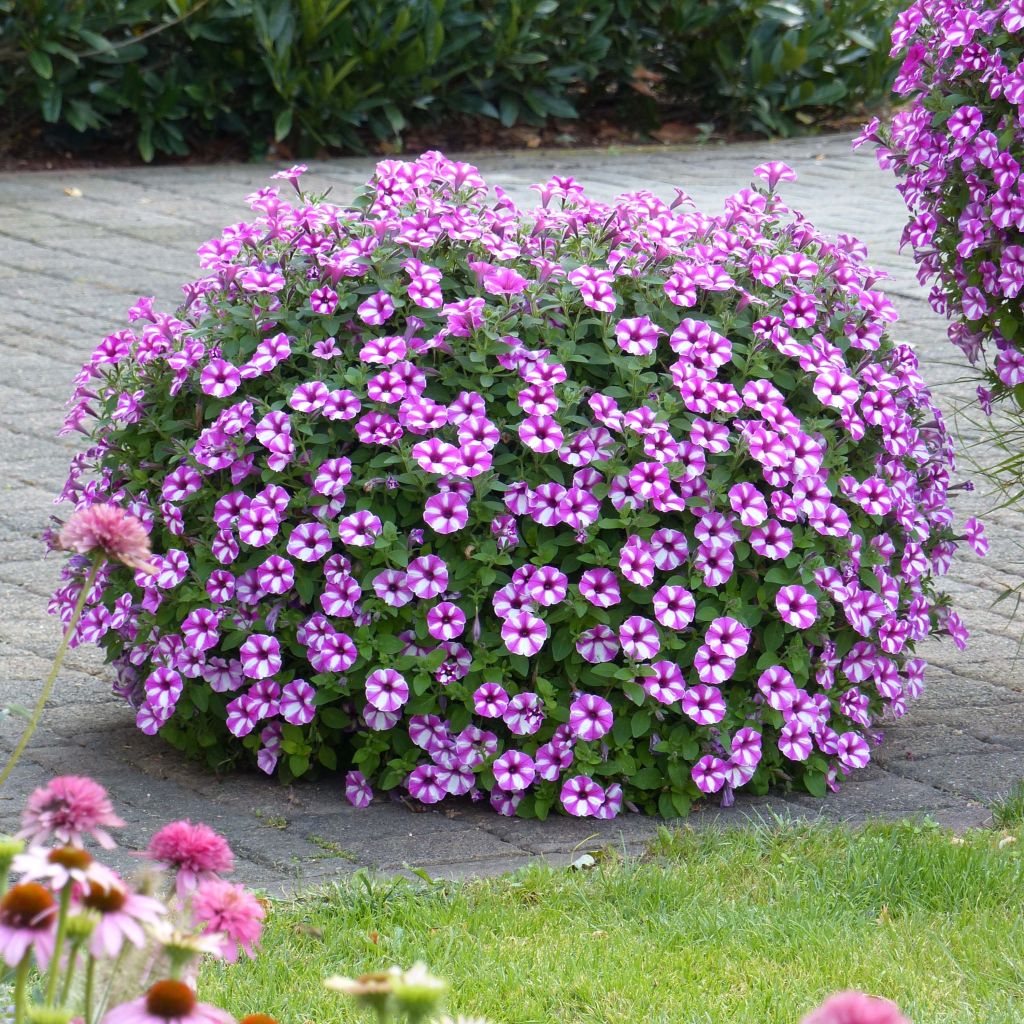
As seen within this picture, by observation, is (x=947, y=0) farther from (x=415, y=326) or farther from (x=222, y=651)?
(x=222, y=651)

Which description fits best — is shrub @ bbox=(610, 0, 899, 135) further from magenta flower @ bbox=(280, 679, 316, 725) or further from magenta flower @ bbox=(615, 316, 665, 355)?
magenta flower @ bbox=(280, 679, 316, 725)

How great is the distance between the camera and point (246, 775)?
12.7 ft

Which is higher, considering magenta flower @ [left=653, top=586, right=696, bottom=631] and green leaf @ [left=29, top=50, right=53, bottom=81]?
magenta flower @ [left=653, top=586, right=696, bottom=631]

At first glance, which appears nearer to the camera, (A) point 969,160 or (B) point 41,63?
(A) point 969,160

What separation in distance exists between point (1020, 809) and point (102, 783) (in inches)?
76.4

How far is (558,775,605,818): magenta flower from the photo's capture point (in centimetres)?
361

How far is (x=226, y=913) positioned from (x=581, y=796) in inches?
84.3

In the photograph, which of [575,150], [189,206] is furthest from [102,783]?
[575,150]

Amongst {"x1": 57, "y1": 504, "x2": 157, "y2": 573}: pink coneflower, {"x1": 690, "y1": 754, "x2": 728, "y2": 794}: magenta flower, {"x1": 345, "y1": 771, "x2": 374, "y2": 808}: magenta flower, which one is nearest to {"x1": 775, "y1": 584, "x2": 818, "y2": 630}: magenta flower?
{"x1": 690, "y1": 754, "x2": 728, "y2": 794}: magenta flower

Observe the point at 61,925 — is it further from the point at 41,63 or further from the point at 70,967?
the point at 41,63

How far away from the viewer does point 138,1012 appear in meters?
1.36

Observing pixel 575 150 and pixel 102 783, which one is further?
pixel 575 150

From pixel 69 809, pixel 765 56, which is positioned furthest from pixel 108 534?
pixel 765 56

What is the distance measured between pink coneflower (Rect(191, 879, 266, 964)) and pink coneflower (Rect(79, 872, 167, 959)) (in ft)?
0.36
